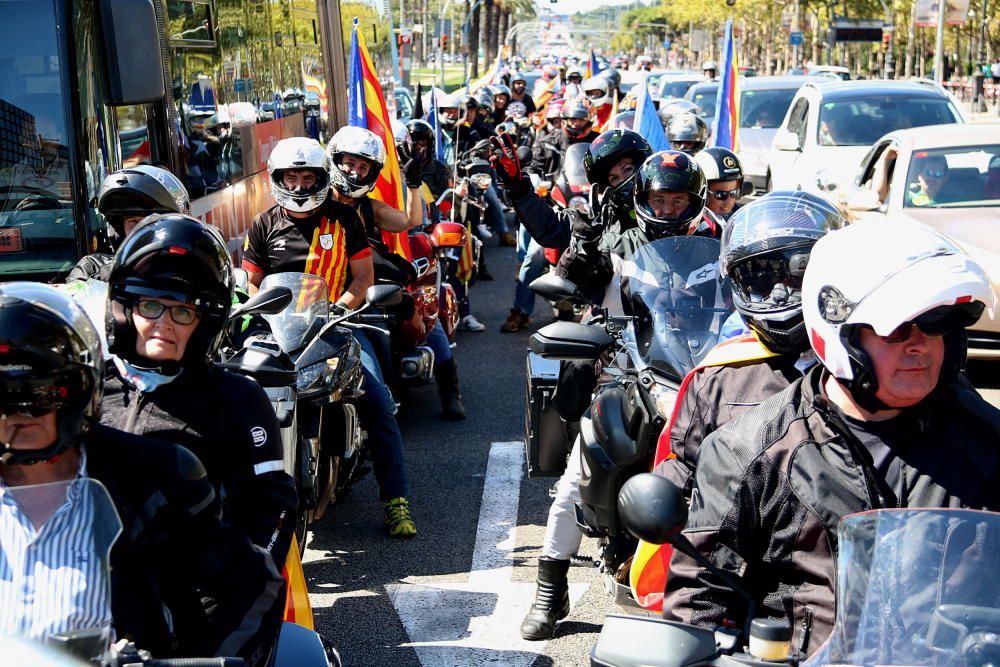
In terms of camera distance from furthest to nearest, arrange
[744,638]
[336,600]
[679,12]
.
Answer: [679,12]
[336,600]
[744,638]

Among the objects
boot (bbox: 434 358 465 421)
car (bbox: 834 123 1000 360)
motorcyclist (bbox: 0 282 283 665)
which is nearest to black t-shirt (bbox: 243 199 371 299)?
boot (bbox: 434 358 465 421)

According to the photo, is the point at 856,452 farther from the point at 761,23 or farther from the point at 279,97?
the point at 761,23

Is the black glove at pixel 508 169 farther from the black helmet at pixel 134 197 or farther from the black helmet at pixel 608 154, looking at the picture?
the black helmet at pixel 134 197

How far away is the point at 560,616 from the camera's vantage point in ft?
16.8

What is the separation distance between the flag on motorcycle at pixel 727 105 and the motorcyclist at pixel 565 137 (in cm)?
133

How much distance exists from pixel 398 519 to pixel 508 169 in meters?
1.79

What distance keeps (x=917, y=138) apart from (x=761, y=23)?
2908 inches

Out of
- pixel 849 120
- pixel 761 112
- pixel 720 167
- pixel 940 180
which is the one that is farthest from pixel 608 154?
pixel 761 112

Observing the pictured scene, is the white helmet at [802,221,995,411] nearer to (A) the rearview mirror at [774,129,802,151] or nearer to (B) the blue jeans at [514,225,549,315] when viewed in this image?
(B) the blue jeans at [514,225,549,315]

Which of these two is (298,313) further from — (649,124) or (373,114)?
(649,124)

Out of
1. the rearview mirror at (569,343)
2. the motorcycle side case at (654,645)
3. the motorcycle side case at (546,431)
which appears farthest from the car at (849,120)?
the motorcycle side case at (654,645)

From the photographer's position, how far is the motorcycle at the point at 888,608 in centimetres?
200

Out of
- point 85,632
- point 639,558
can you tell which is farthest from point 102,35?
point 85,632

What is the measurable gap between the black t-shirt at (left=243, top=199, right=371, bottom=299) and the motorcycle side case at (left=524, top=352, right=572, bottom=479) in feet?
4.92
